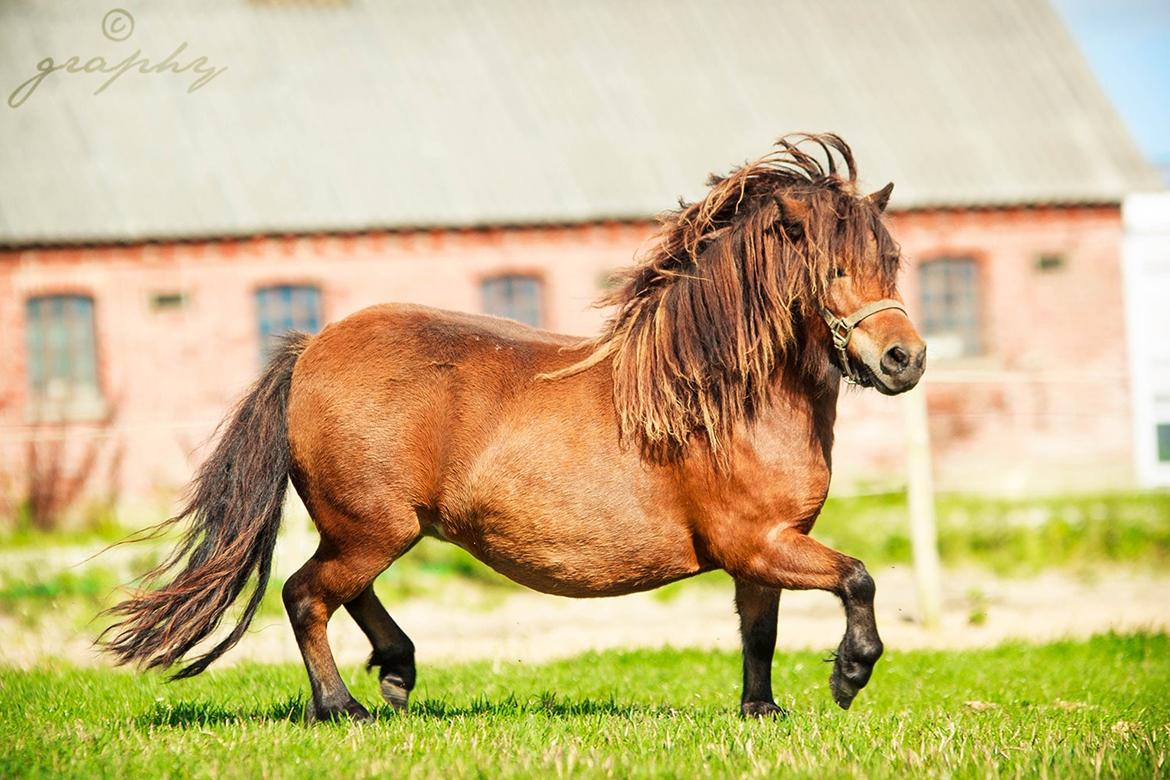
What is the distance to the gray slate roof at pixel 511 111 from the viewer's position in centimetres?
2086

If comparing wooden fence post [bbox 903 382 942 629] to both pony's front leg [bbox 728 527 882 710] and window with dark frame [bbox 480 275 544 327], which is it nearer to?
pony's front leg [bbox 728 527 882 710]

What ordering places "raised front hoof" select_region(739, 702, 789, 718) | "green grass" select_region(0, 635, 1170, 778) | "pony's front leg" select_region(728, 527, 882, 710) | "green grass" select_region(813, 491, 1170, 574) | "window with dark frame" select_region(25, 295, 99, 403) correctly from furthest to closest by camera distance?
1. "window with dark frame" select_region(25, 295, 99, 403)
2. "green grass" select_region(813, 491, 1170, 574)
3. "raised front hoof" select_region(739, 702, 789, 718)
4. "pony's front leg" select_region(728, 527, 882, 710)
5. "green grass" select_region(0, 635, 1170, 778)

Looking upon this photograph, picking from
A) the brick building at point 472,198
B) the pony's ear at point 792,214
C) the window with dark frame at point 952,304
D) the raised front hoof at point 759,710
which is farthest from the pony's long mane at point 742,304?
the window with dark frame at point 952,304

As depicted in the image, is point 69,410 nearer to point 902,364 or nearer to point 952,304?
point 952,304

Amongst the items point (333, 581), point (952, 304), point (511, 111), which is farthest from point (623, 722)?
point (511, 111)

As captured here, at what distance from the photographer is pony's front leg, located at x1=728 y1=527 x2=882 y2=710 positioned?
16.4 feet

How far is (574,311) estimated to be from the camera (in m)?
21.0

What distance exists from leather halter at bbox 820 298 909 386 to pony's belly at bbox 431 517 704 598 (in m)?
0.98

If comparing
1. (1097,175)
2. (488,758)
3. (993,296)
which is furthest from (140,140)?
(488,758)

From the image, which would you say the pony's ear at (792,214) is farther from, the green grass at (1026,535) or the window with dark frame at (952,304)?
the window with dark frame at (952,304)

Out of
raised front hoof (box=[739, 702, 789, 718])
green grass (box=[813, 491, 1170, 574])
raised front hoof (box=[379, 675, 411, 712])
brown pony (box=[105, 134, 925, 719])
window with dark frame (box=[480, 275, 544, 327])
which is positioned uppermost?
window with dark frame (box=[480, 275, 544, 327])

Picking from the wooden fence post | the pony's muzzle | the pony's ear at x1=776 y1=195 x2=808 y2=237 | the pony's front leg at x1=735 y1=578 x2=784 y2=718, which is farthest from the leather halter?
the wooden fence post

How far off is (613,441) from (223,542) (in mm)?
1818

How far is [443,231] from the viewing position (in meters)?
20.8
